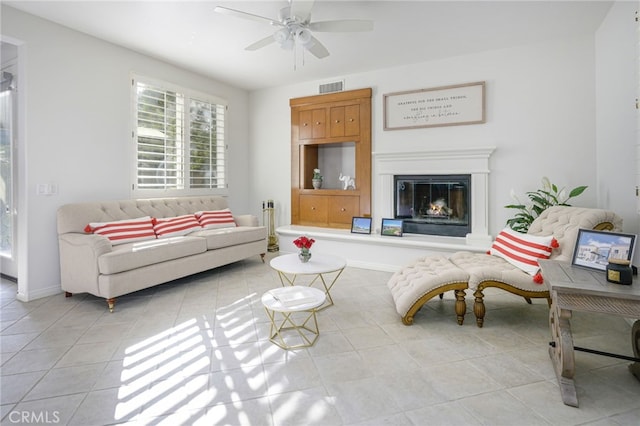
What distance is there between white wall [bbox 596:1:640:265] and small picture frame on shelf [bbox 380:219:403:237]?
2219 mm

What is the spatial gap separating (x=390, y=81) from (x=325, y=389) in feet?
14.1

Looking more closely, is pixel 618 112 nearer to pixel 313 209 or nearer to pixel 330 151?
pixel 330 151

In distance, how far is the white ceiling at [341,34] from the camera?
3.15 metres

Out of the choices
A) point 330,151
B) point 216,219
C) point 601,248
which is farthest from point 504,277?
point 330,151

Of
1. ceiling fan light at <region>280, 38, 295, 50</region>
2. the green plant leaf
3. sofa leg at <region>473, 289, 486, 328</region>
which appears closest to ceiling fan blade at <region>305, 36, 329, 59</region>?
ceiling fan light at <region>280, 38, 295, 50</region>

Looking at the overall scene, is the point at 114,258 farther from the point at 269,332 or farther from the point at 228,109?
the point at 228,109

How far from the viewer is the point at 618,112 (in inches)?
123

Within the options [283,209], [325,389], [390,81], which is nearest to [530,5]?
[390,81]

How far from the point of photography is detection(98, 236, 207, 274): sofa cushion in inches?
120

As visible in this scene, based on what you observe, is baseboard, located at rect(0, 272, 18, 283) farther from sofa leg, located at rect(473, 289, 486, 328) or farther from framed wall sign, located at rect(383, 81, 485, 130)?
framed wall sign, located at rect(383, 81, 485, 130)

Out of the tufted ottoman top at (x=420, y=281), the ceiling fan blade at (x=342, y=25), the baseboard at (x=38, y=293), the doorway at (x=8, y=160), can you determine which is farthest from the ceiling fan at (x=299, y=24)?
the baseboard at (x=38, y=293)

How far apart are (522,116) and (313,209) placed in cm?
320

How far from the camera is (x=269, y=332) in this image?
8.66ft
